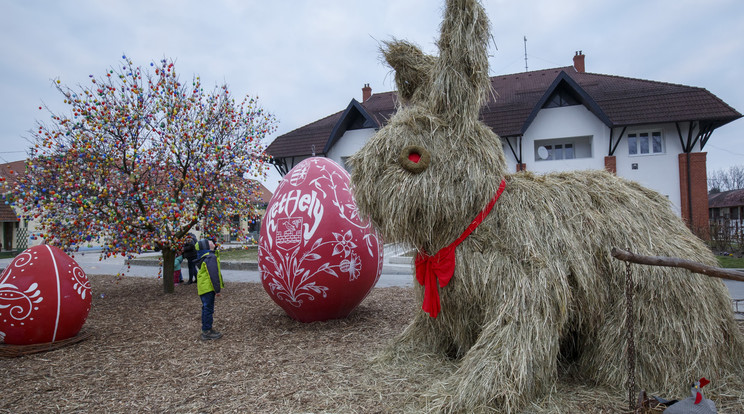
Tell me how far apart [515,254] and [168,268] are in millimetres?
7194

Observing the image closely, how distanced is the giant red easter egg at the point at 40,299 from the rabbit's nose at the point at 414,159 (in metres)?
4.08

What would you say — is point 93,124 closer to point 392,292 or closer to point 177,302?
point 177,302

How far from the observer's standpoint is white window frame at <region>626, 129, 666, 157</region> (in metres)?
14.4

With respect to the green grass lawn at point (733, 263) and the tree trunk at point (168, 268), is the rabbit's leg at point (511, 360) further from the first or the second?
the green grass lawn at point (733, 263)

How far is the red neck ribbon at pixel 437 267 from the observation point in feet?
9.05

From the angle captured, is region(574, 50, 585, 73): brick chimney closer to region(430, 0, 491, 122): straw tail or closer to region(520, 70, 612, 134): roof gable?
region(520, 70, 612, 134): roof gable

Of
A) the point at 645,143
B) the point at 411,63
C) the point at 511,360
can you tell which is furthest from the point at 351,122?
the point at 511,360

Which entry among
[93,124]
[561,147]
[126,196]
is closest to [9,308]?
[126,196]

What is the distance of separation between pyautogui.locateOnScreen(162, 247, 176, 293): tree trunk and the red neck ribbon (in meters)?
6.27

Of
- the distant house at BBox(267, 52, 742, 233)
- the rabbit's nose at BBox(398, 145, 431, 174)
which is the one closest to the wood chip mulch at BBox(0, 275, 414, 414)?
the rabbit's nose at BBox(398, 145, 431, 174)

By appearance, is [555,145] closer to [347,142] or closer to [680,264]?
[347,142]

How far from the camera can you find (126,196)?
22.0 feet

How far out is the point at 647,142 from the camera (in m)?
14.7

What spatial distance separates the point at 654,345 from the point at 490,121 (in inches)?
536
